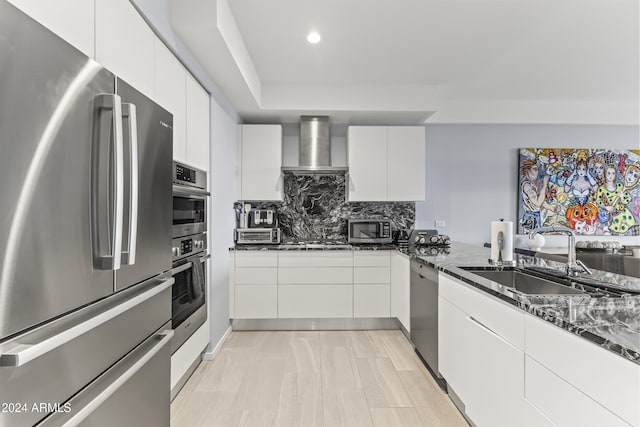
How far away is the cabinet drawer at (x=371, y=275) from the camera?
360 centimetres

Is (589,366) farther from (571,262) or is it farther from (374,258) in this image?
(374,258)

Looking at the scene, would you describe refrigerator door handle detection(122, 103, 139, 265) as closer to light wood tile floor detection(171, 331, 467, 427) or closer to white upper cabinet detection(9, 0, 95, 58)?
white upper cabinet detection(9, 0, 95, 58)

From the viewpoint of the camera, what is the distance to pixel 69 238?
93cm

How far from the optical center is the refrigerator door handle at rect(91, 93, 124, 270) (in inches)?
40.1

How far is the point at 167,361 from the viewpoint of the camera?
5.16 feet

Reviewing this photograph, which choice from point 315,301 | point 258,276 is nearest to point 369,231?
point 315,301

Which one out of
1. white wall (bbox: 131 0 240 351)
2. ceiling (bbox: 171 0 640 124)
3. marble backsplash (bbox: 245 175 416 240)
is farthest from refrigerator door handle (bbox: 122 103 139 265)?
marble backsplash (bbox: 245 175 416 240)

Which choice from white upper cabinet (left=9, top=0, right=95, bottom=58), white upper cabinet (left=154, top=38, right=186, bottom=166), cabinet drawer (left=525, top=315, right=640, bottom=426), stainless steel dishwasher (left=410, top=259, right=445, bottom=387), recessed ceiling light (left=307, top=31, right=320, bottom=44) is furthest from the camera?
recessed ceiling light (left=307, top=31, right=320, bottom=44)

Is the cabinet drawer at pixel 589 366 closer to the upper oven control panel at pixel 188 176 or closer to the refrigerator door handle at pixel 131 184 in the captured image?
the refrigerator door handle at pixel 131 184

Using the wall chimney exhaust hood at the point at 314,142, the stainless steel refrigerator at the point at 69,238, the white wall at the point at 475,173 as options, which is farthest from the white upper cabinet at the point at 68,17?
the white wall at the point at 475,173

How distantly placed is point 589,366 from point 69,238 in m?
1.53

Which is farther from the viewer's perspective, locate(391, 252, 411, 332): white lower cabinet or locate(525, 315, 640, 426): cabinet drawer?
locate(391, 252, 411, 332): white lower cabinet

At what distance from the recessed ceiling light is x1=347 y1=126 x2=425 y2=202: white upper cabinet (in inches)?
50.9

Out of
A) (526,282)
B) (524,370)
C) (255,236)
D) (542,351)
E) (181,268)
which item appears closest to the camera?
(542,351)
